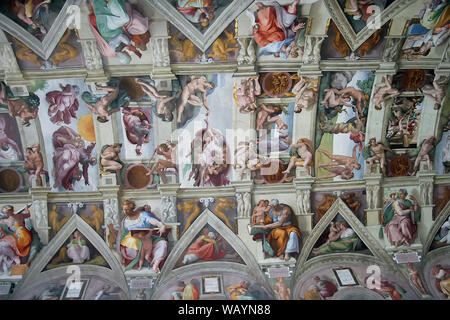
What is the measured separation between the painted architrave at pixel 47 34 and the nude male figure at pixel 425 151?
9.32 meters

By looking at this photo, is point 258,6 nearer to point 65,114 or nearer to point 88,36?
point 88,36

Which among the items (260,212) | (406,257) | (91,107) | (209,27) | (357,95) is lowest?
(406,257)

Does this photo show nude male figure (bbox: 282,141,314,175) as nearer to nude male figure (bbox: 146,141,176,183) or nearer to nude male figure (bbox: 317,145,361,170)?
nude male figure (bbox: 317,145,361,170)

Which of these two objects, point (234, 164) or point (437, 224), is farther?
point (437, 224)

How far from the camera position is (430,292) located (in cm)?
1377

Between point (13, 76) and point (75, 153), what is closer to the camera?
point (13, 76)

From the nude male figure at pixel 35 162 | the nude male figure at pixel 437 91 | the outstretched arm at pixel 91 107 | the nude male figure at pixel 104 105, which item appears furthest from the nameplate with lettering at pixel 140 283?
the nude male figure at pixel 437 91

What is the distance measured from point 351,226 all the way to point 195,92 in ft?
17.9

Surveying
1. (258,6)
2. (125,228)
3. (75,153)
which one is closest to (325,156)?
(258,6)

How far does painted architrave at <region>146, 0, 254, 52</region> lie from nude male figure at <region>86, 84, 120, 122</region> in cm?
220

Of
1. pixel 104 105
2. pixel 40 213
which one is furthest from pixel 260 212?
pixel 40 213

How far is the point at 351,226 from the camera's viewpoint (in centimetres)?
1421

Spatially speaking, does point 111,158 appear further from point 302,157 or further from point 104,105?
point 302,157

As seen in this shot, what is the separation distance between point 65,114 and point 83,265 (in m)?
3.92
